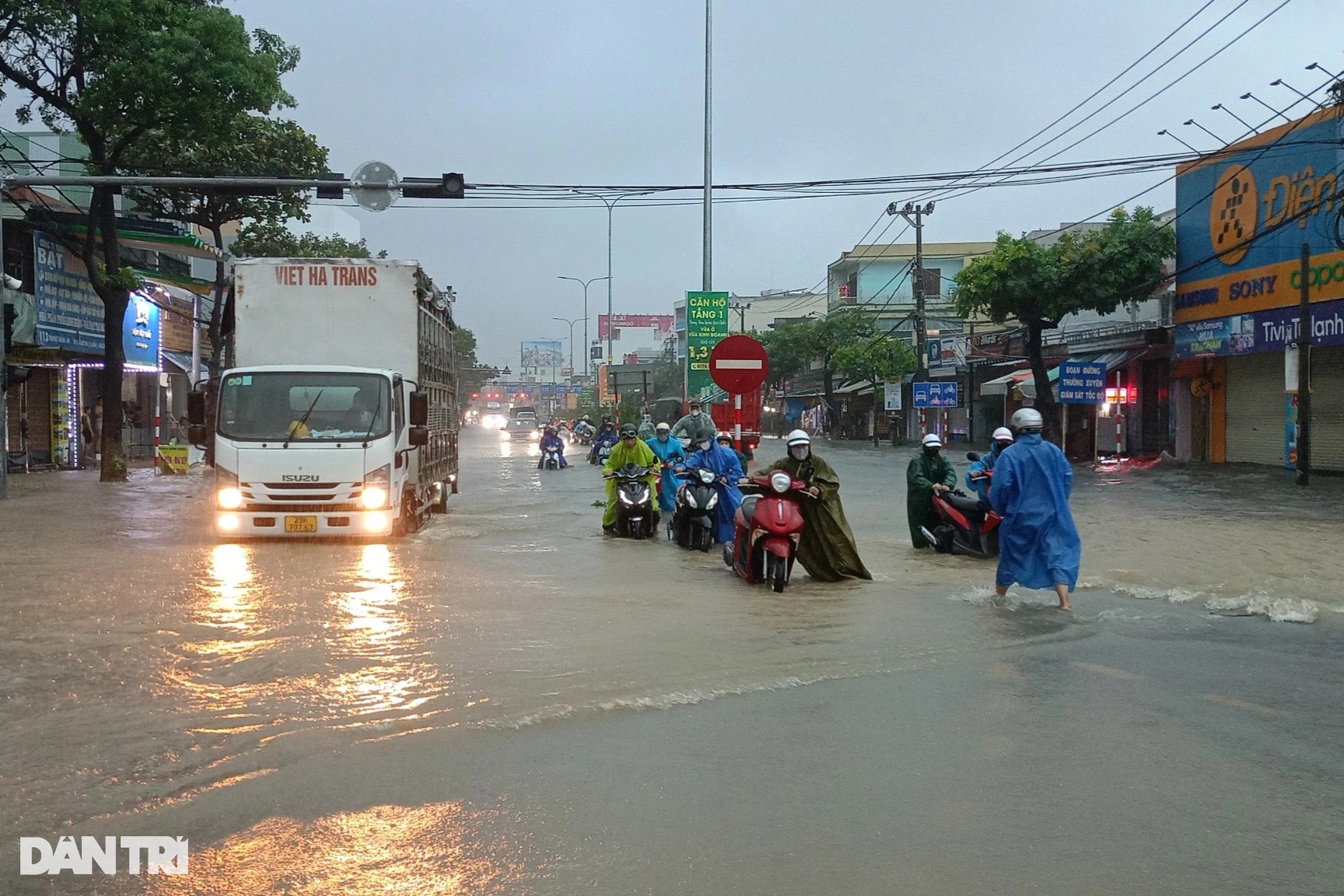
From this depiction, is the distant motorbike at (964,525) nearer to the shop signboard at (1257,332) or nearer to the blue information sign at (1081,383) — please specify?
the shop signboard at (1257,332)

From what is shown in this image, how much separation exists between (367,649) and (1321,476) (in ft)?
74.3

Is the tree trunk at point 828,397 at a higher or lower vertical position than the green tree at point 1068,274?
lower

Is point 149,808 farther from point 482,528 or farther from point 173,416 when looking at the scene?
point 173,416

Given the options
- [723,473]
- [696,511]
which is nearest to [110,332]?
[696,511]

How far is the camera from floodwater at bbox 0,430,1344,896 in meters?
3.87

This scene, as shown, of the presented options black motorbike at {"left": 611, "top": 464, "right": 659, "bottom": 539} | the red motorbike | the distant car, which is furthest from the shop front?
the distant car

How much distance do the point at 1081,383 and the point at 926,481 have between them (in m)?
17.8

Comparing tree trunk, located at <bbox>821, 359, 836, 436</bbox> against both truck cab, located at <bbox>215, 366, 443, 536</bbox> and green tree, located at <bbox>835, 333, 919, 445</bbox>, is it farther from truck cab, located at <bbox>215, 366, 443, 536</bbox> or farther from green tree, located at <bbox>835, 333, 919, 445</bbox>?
truck cab, located at <bbox>215, 366, 443, 536</bbox>

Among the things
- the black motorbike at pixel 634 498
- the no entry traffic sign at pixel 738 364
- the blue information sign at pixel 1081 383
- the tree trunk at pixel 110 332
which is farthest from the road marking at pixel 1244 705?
the blue information sign at pixel 1081 383

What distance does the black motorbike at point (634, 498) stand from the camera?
14.0 m

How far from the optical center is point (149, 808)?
4.35 m

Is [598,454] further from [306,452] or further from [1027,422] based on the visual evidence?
[1027,422]

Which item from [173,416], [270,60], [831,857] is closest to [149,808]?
[831,857]

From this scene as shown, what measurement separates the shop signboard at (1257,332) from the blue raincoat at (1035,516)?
1645cm
